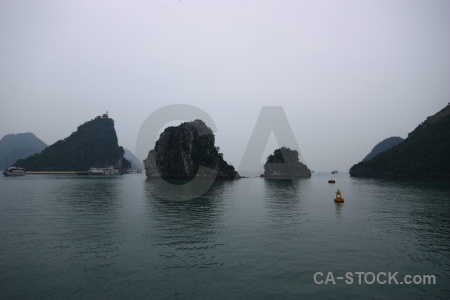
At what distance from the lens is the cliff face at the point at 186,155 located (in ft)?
571

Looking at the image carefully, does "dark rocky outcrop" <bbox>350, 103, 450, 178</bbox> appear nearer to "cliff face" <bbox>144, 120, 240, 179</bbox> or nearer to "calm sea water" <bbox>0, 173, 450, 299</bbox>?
"cliff face" <bbox>144, 120, 240, 179</bbox>

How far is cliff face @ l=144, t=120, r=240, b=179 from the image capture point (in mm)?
174000

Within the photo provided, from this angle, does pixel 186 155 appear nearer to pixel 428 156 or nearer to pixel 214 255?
pixel 214 255

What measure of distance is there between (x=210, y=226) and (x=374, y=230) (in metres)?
20.7

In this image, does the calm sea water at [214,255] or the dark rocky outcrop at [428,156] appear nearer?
the calm sea water at [214,255]

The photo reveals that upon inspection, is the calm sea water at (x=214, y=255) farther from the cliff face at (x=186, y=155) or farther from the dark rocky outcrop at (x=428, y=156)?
the dark rocky outcrop at (x=428, y=156)

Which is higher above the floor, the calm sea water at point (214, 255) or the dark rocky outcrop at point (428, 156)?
the dark rocky outcrop at point (428, 156)

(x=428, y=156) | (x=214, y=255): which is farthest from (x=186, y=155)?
(x=428, y=156)

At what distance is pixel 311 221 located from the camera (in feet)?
121

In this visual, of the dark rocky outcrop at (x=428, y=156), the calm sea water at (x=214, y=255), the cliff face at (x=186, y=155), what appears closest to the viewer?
the calm sea water at (x=214, y=255)

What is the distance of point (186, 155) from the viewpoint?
174 metres

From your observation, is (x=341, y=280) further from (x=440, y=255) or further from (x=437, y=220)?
(x=437, y=220)

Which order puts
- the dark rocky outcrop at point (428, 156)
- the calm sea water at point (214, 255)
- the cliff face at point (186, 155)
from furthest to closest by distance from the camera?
the cliff face at point (186, 155)
the dark rocky outcrop at point (428, 156)
the calm sea water at point (214, 255)

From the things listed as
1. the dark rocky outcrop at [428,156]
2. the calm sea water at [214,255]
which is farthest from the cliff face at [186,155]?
the calm sea water at [214,255]
